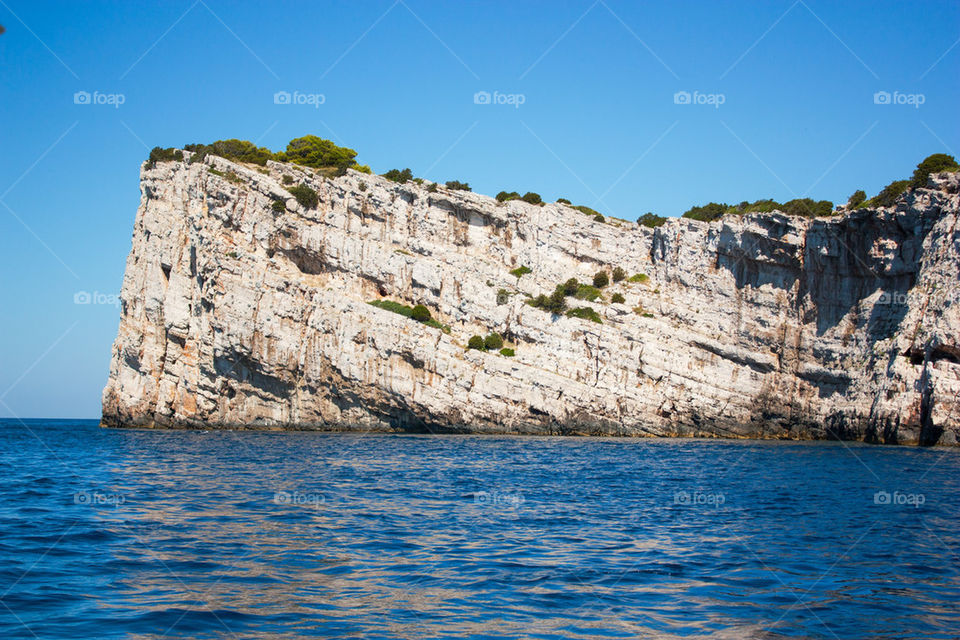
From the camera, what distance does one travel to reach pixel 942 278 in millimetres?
43094

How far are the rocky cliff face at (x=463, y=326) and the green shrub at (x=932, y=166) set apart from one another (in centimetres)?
161

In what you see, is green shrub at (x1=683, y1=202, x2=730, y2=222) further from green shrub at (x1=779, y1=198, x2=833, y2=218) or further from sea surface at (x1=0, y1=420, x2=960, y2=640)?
sea surface at (x1=0, y1=420, x2=960, y2=640)

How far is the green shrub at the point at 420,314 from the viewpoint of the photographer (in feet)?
176

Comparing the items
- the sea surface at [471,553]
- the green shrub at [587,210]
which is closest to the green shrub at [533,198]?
the green shrub at [587,210]

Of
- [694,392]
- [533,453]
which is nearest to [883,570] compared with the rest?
[533,453]

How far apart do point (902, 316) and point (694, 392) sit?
562 inches

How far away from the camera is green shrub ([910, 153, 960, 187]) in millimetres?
46812

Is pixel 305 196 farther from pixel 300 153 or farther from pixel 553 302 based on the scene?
pixel 553 302

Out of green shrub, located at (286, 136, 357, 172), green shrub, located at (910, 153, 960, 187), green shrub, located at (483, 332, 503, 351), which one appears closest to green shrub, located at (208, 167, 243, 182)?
green shrub, located at (286, 136, 357, 172)

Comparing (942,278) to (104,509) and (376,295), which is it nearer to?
(376,295)

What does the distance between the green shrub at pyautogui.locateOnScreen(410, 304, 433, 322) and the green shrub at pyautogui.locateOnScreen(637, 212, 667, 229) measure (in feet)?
73.1

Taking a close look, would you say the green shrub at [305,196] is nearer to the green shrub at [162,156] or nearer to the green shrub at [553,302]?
the green shrub at [162,156]

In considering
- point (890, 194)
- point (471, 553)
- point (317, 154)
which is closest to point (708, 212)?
point (890, 194)

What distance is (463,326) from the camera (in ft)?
181
